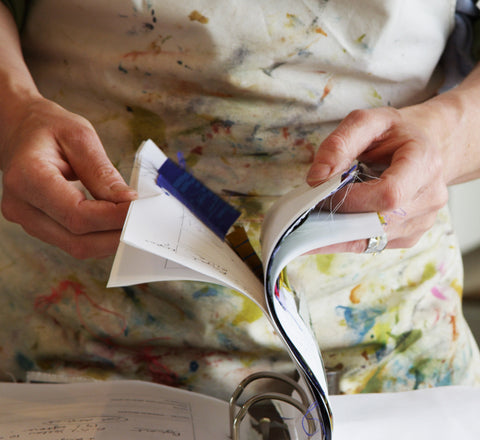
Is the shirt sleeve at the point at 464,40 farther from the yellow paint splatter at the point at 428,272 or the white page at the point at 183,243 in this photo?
the white page at the point at 183,243

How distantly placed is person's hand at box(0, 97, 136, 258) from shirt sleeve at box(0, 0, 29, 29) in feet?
0.55

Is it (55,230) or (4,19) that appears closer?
(55,230)

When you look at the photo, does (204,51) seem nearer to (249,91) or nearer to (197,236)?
(249,91)

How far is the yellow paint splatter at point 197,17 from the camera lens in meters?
0.57

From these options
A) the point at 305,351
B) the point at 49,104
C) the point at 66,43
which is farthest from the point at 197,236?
the point at 66,43

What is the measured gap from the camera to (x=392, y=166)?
45cm

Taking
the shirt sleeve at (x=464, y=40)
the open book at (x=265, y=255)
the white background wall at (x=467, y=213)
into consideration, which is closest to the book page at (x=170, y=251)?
the open book at (x=265, y=255)

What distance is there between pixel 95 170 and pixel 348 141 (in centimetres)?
22

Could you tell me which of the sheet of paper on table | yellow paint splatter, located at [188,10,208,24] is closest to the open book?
the sheet of paper on table

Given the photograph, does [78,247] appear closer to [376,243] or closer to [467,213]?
[376,243]

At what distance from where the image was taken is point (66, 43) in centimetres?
63

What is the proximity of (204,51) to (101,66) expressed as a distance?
0.13m

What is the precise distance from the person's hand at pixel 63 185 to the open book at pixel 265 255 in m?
0.04

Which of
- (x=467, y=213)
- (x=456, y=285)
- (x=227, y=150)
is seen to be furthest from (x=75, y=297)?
(x=467, y=213)
